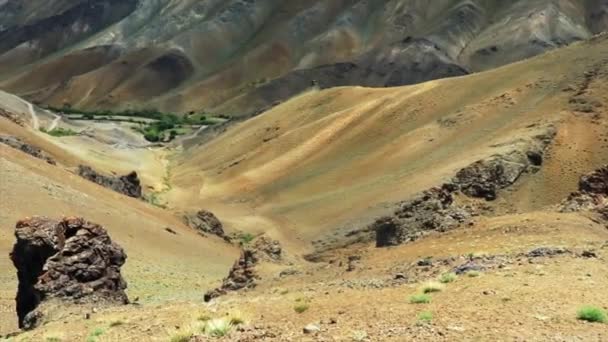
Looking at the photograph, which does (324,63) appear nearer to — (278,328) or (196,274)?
(196,274)

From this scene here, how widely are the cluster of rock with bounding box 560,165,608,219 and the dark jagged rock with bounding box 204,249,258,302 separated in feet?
30.6

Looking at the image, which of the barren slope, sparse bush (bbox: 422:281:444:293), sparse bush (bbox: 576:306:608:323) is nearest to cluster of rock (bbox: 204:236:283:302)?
sparse bush (bbox: 422:281:444:293)

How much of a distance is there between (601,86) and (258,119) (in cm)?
5396

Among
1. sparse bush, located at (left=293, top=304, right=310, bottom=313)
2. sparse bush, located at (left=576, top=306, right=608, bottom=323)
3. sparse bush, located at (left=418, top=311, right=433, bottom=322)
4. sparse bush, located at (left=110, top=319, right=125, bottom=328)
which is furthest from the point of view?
sparse bush, located at (left=110, top=319, right=125, bottom=328)

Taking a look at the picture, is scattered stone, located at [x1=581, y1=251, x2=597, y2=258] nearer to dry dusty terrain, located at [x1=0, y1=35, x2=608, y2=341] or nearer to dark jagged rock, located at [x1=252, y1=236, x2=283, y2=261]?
dry dusty terrain, located at [x1=0, y1=35, x2=608, y2=341]

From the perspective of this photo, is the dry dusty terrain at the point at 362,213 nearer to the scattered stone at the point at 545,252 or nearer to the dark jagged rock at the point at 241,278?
the scattered stone at the point at 545,252

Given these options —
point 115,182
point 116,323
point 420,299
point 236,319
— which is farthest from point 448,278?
point 115,182

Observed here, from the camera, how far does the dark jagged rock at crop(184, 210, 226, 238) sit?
51.0 metres

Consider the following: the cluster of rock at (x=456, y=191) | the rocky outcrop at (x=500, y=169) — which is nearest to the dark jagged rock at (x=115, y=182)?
the cluster of rock at (x=456, y=191)

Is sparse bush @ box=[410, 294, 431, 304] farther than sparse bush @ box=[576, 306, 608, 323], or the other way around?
sparse bush @ box=[410, 294, 431, 304]

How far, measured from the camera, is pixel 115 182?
5866 cm

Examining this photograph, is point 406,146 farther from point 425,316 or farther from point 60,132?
point 60,132

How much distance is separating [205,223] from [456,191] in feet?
60.0

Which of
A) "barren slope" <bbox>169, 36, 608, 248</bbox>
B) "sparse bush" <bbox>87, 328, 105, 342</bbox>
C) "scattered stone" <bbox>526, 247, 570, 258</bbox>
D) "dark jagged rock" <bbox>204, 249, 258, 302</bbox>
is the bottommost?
"dark jagged rock" <bbox>204, 249, 258, 302</bbox>
